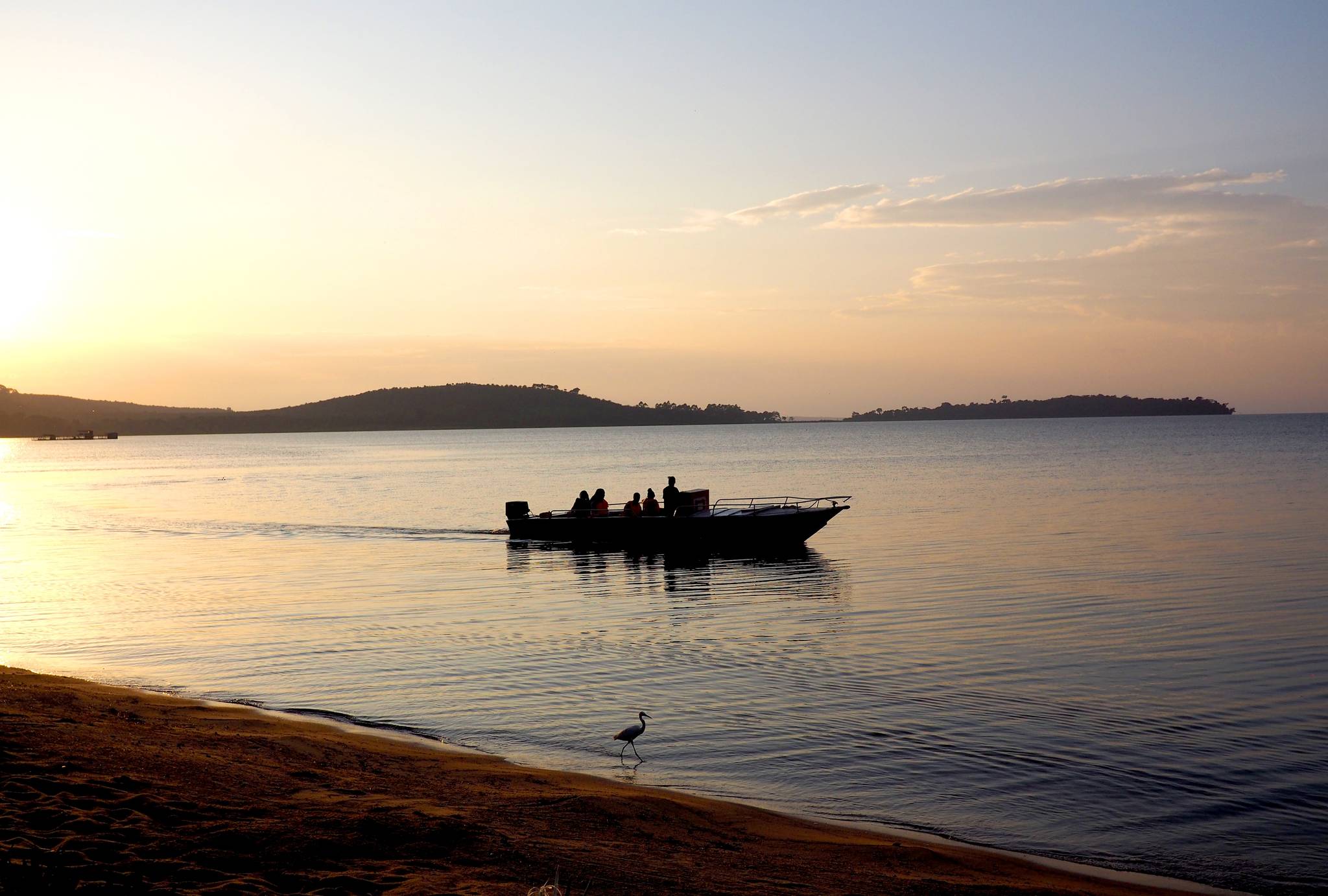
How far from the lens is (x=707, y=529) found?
3969 centimetres

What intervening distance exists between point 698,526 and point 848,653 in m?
19.5

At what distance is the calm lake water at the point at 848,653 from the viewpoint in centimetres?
1236

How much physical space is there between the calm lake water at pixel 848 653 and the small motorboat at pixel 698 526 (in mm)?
1084

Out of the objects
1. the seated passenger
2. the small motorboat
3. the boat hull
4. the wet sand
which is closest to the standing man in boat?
the seated passenger

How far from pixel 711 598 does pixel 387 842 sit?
20.2 m

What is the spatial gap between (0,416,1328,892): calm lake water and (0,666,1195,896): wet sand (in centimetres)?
153

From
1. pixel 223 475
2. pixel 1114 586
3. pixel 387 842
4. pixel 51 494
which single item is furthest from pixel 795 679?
pixel 223 475

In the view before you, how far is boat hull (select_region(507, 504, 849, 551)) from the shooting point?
127ft

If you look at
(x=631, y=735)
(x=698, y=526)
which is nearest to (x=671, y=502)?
(x=698, y=526)

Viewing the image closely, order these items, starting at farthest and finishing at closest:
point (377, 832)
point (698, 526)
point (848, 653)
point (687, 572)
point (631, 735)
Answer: point (698, 526)
point (687, 572)
point (848, 653)
point (631, 735)
point (377, 832)

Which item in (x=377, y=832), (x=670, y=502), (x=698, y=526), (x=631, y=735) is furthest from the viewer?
(x=670, y=502)

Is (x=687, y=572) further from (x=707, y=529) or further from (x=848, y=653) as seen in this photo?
(x=848, y=653)

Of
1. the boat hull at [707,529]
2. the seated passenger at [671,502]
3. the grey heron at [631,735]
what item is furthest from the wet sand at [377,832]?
the seated passenger at [671,502]

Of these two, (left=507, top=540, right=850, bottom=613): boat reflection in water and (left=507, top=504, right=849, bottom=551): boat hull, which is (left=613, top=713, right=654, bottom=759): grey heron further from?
(left=507, top=504, right=849, bottom=551): boat hull
